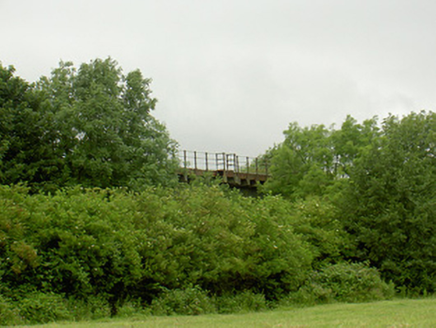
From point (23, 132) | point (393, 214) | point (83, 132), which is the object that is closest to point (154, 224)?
point (393, 214)

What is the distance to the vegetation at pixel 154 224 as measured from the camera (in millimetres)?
17266

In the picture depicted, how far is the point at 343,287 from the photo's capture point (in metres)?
22.4

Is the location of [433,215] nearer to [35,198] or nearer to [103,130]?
[35,198]

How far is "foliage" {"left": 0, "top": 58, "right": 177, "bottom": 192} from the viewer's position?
34438mm

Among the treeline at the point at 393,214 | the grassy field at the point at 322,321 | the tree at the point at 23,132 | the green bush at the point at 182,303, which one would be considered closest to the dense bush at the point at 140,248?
the green bush at the point at 182,303

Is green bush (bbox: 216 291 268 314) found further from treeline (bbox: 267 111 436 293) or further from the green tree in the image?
the green tree

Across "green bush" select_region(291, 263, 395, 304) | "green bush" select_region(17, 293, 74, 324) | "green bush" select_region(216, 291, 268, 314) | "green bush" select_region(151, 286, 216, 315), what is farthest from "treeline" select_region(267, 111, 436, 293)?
"green bush" select_region(17, 293, 74, 324)

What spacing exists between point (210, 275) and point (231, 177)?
30.6 metres

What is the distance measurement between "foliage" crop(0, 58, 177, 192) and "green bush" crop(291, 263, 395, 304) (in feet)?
55.8

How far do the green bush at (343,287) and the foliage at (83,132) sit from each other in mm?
17000

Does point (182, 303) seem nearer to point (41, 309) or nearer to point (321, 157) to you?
point (41, 309)

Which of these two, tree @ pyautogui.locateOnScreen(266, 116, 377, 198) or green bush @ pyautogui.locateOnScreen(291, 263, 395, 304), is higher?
tree @ pyautogui.locateOnScreen(266, 116, 377, 198)

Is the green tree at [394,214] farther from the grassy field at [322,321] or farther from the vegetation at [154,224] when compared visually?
the grassy field at [322,321]

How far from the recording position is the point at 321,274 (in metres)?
22.9
